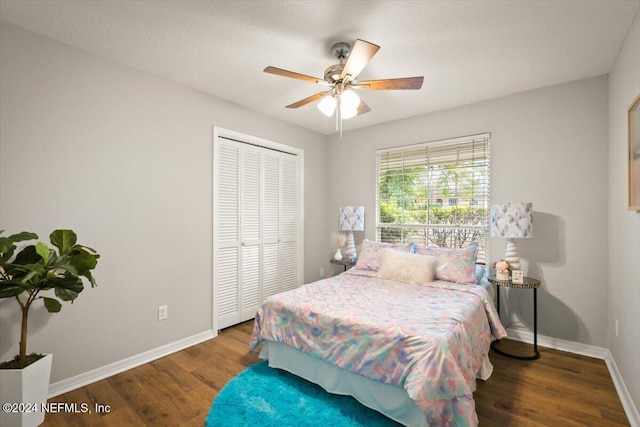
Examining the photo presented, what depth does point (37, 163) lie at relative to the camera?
2133 mm

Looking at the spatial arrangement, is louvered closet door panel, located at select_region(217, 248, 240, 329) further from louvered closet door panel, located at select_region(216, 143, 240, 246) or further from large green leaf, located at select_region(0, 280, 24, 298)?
large green leaf, located at select_region(0, 280, 24, 298)

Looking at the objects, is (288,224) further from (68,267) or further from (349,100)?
(68,267)

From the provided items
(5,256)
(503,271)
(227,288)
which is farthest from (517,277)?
(5,256)

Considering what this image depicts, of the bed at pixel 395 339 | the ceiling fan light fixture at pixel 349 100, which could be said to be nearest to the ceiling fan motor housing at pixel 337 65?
the ceiling fan light fixture at pixel 349 100

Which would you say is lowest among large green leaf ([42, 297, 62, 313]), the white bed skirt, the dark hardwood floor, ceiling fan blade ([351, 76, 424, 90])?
the dark hardwood floor

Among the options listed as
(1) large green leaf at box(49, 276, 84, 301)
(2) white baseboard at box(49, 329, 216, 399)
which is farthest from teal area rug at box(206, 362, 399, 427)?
(1) large green leaf at box(49, 276, 84, 301)

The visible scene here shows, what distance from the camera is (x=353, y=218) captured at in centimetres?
408

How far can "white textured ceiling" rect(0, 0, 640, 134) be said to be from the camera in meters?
1.89

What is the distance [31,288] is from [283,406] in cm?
171

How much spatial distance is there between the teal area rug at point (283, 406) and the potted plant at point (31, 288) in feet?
3.43

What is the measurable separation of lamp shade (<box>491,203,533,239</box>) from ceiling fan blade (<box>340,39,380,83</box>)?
6.38 ft

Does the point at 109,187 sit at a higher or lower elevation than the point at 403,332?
higher

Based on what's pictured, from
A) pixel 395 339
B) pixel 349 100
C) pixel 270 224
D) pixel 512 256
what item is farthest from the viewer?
pixel 270 224

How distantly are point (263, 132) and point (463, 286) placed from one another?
287 cm
